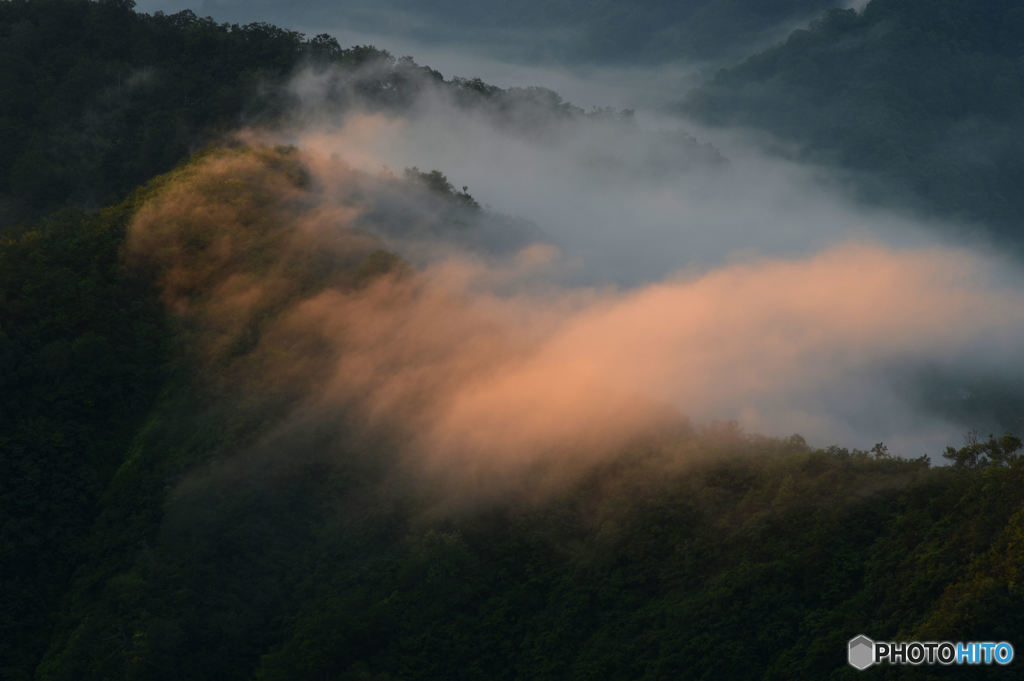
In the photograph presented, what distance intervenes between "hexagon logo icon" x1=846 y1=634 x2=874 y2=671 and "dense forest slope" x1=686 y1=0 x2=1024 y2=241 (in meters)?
105

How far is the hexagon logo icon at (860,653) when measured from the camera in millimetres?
17625

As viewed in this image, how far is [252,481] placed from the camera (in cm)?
2639

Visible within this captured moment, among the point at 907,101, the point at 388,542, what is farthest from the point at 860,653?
the point at 907,101

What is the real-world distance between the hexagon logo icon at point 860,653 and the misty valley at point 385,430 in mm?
68

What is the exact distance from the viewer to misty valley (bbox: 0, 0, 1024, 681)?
20984mm

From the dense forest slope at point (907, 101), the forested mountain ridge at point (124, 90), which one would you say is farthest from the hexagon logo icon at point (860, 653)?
the dense forest slope at point (907, 101)

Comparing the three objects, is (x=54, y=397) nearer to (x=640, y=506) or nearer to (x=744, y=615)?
(x=640, y=506)

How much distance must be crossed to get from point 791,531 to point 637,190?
68669 millimetres

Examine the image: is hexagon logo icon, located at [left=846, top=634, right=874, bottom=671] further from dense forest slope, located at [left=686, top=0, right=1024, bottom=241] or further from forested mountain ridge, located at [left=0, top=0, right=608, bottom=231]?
dense forest slope, located at [left=686, top=0, right=1024, bottom=241]

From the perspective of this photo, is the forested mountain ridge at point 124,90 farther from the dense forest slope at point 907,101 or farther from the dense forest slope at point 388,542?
the dense forest slope at point 907,101
